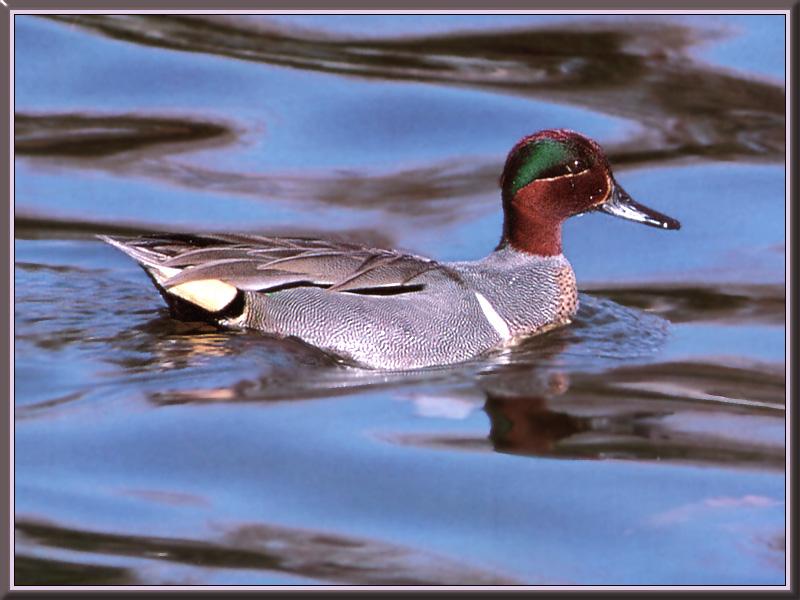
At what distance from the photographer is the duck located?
285 inches

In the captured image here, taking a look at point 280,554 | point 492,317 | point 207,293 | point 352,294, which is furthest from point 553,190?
point 280,554

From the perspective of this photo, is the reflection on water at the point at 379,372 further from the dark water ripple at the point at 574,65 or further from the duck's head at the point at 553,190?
the duck's head at the point at 553,190

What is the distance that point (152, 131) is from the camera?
10273mm

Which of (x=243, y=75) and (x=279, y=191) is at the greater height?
(x=243, y=75)

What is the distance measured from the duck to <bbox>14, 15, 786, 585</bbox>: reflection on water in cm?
11

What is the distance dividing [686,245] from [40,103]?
13.9 feet

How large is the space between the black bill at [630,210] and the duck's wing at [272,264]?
1042 mm

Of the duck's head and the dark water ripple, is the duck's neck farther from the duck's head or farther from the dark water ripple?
the dark water ripple

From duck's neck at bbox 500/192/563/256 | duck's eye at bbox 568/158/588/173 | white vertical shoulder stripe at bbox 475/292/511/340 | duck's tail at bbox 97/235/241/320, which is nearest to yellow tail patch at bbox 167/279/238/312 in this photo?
duck's tail at bbox 97/235/241/320

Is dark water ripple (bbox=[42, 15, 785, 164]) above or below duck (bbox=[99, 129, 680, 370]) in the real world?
above

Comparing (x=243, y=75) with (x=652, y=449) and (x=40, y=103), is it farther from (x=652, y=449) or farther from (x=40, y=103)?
(x=652, y=449)

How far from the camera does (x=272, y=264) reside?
7316 mm

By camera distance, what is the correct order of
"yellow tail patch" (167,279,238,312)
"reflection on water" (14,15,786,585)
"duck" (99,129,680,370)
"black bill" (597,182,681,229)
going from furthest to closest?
"black bill" (597,182,681,229) < "yellow tail patch" (167,279,238,312) < "duck" (99,129,680,370) < "reflection on water" (14,15,786,585)

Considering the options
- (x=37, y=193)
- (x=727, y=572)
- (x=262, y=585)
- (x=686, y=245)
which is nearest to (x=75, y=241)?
(x=37, y=193)
